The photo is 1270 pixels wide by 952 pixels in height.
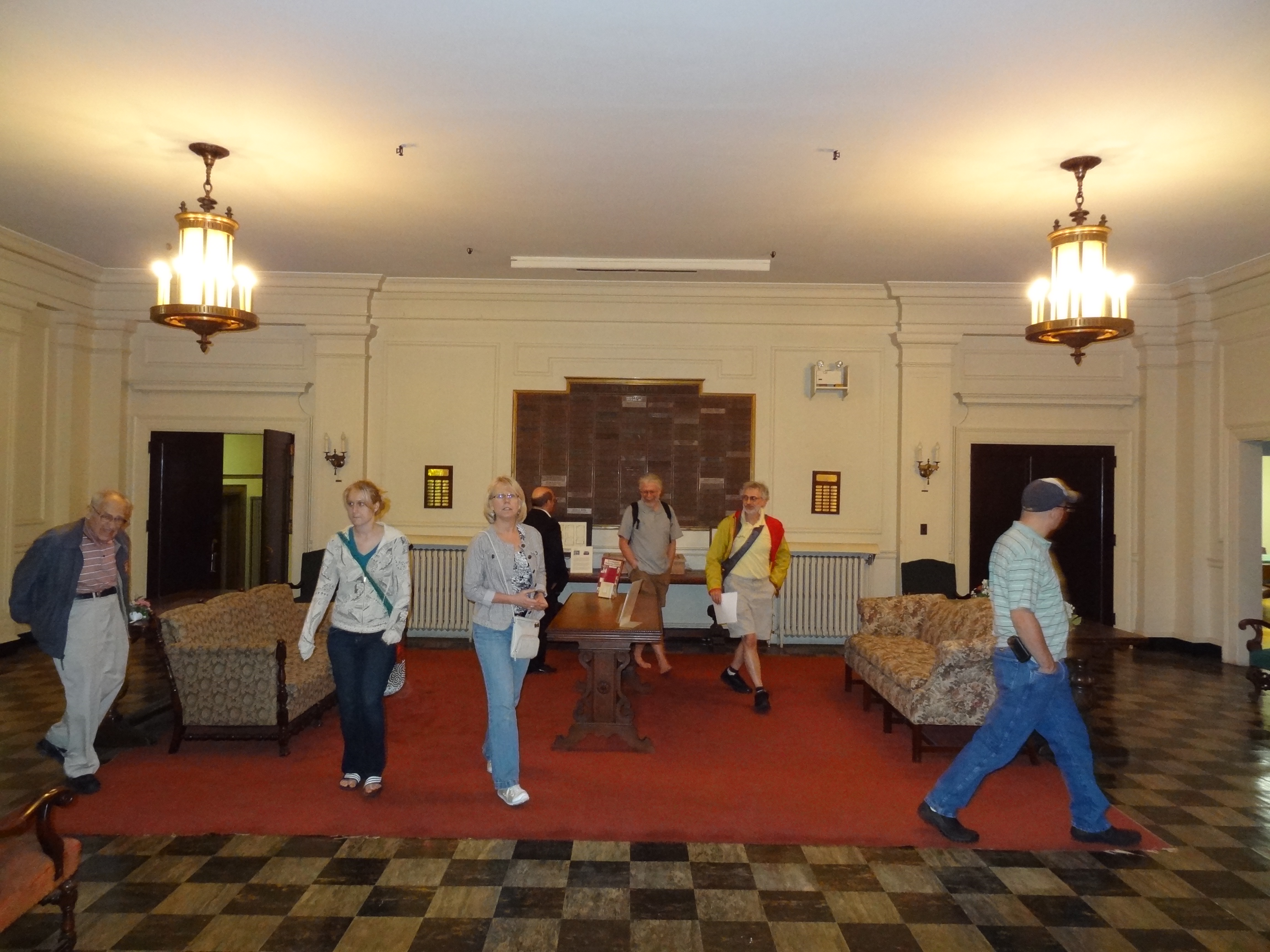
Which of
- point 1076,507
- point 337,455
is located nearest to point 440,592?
point 337,455

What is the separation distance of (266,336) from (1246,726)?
29.3ft

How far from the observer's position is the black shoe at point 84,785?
4.13 metres

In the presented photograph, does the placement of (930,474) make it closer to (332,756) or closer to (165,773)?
(332,756)

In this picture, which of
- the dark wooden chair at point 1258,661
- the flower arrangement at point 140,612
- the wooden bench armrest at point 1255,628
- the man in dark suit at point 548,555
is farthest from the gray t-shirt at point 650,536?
the wooden bench armrest at point 1255,628

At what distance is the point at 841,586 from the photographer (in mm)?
8312

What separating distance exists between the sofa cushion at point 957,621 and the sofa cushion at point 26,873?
4.33 meters

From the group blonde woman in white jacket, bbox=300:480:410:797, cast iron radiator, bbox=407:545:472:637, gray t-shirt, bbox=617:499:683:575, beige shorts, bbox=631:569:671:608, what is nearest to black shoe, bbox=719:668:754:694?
beige shorts, bbox=631:569:671:608

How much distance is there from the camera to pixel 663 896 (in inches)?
128

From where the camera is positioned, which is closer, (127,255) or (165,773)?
(165,773)

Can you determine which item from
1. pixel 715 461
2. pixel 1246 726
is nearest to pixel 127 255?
pixel 715 461

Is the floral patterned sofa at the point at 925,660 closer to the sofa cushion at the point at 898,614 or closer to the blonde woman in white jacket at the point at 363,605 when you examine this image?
the sofa cushion at the point at 898,614

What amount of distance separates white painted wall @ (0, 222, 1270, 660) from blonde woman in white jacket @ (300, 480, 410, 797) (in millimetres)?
4494

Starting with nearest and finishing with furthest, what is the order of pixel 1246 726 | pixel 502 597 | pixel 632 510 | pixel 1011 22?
pixel 1011 22
pixel 502 597
pixel 1246 726
pixel 632 510

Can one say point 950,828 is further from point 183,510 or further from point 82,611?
point 183,510
